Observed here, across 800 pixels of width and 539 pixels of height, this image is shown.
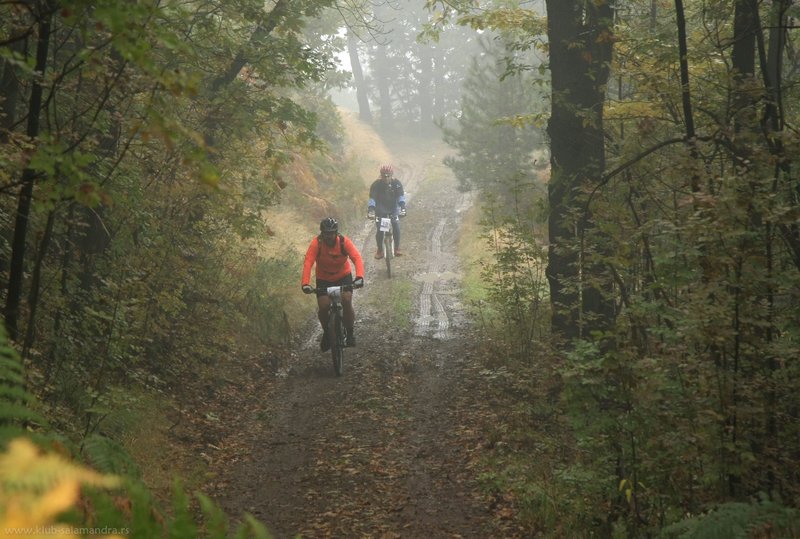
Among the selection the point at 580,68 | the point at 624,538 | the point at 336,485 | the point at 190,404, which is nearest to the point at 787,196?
the point at 624,538

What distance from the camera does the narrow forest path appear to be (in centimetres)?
671

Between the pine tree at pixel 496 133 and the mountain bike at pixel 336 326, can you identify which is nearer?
the mountain bike at pixel 336 326

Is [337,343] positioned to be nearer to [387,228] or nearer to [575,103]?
[575,103]

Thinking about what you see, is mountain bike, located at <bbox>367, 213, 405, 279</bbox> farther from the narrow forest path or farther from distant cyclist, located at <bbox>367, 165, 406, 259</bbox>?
the narrow forest path

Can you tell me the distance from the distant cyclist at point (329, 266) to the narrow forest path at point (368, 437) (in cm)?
88

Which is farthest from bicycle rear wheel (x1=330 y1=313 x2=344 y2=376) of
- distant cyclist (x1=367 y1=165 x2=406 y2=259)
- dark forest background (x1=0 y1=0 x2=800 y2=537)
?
distant cyclist (x1=367 y1=165 x2=406 y2=259)

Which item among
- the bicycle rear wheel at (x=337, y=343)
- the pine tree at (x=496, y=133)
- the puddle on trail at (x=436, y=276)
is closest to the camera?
the bicycle rear wheel at (x=337, y=343)

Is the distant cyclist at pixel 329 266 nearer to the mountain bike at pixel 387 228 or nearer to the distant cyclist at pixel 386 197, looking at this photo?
the mountain bike at pixel 387 228

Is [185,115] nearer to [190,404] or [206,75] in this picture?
[206,75]

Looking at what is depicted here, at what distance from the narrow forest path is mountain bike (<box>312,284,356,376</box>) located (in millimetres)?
274

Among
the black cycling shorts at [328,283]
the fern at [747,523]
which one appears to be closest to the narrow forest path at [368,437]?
the black cycling shorts at [328,283]

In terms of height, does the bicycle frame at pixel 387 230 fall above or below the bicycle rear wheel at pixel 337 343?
above

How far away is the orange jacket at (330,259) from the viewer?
452 inches

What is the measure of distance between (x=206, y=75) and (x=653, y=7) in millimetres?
6402
